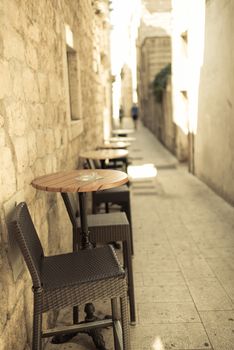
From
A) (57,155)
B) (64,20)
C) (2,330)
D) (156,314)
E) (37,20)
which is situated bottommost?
(156,314)

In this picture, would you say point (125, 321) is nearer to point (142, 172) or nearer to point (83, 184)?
point (83, 184)

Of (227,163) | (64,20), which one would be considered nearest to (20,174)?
(64,20)

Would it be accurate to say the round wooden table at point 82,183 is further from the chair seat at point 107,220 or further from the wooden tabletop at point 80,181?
the chair seat at point 107,220

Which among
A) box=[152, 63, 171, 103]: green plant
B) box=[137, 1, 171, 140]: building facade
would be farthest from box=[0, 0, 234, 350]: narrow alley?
box=[137, 1, 171, 140]: building facade

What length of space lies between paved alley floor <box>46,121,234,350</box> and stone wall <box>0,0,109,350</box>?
693 mm

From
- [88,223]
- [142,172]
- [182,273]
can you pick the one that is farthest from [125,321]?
[142,172]

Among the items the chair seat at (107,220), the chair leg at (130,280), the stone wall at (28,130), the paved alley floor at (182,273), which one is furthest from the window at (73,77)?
the chair leg at (130,280)

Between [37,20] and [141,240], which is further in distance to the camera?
[141,240]

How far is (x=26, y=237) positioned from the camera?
5.48 ft

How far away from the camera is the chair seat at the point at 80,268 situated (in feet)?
5.76

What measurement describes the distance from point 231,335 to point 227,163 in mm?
3485

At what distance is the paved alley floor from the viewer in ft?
7.86

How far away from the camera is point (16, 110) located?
1.98 m

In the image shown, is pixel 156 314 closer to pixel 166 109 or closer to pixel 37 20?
pixel 37 20
